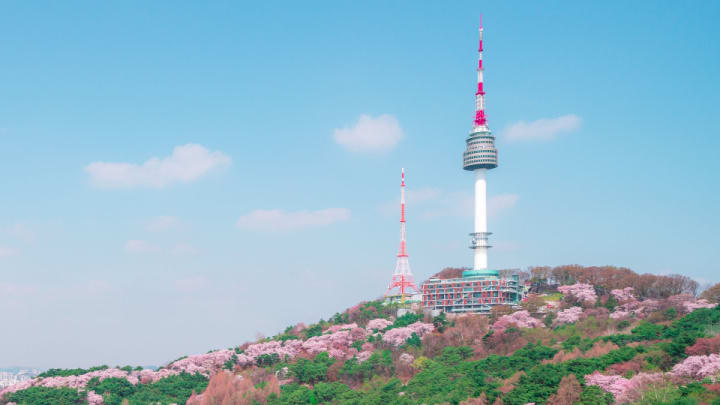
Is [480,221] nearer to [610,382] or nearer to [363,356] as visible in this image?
[363,356]

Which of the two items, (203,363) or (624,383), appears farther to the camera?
(203,363)

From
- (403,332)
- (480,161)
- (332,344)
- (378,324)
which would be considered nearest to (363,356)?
(403,332)

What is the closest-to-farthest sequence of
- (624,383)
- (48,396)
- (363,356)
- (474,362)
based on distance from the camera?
→ (624,383) < (474,362) < (48,396) < (363,356)

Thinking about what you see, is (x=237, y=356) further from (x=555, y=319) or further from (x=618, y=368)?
(x=618, y=368)

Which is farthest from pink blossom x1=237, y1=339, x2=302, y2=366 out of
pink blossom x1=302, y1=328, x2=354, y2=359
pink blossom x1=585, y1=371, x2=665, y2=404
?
pink blossom x1=585, y1=371, x2=665, y2=404

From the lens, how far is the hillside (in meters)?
38.1

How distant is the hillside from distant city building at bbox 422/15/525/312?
5349mm

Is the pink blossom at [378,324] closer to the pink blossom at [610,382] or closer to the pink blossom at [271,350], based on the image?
the pink blossom at [271,350]

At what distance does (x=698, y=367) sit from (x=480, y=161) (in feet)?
195

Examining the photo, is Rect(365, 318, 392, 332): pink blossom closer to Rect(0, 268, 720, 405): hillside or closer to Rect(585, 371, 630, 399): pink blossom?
Rect(0, 268, 720, 405): hillside

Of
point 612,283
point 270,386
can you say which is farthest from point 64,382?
point 612,283

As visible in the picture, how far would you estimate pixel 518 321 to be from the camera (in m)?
68.6

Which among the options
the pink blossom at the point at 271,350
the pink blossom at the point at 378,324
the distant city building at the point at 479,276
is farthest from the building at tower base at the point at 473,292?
the pink blossom at the point at 271,350

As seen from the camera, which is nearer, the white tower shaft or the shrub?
the shrub
